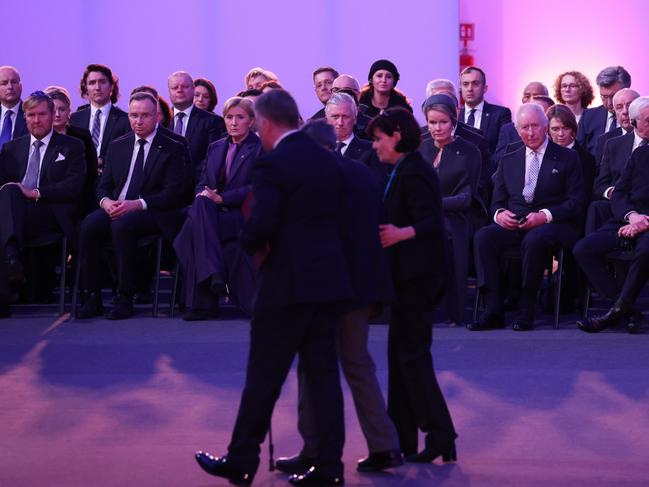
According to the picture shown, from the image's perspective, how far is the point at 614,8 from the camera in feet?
40.1

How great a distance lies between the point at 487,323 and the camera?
7719 mm

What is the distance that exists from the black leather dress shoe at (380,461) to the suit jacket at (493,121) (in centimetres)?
503

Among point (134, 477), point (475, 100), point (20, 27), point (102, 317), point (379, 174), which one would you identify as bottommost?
point (134, 477)

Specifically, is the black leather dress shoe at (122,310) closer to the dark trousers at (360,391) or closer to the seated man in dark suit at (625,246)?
the seated man in dark suit at (625,246)

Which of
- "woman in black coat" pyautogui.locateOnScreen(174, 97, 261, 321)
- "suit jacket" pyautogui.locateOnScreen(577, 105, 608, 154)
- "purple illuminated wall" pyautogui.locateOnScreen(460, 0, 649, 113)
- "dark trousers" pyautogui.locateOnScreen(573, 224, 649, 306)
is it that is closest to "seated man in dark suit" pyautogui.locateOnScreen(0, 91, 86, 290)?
"woman in black coat" pyautogui.locateOnScreen(174, 97, 261, 321)

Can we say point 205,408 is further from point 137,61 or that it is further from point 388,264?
point 137,61

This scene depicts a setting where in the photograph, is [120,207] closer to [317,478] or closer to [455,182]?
[455,182]

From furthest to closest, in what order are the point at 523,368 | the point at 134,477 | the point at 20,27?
the point at 20,27, the point at 523,368, the point at 134,477

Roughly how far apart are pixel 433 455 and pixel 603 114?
5058mm

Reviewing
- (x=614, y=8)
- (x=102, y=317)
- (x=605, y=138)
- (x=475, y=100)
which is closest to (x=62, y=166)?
(x=102, y=317)

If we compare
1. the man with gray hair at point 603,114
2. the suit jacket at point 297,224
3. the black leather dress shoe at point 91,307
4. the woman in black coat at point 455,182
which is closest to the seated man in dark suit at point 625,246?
the woman in black coat at point 455,182

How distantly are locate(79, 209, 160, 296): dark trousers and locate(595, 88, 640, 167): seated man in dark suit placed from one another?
293 centimetres

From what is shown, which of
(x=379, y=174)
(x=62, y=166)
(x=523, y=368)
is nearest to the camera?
(x=523, y=368)

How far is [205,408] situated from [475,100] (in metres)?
4.41
